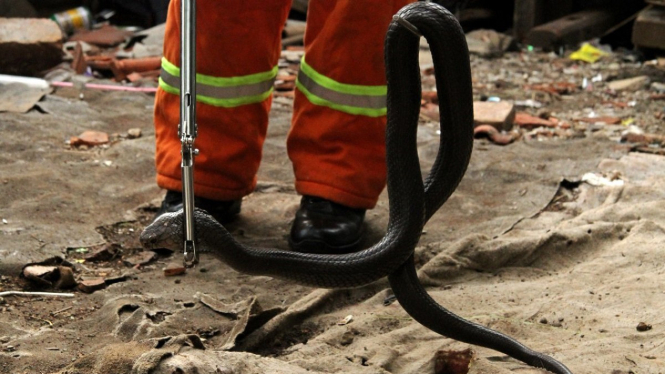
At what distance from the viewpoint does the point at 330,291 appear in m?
2.38

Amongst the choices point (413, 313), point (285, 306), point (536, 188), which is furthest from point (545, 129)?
point (413, 313)

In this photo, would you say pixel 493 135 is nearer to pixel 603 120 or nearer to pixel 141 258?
pixel 603 120

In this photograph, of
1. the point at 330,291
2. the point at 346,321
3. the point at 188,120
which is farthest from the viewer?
the point at 330,291

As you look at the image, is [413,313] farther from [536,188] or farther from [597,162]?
[597,162]

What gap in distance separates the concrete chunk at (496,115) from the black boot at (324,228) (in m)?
1.62

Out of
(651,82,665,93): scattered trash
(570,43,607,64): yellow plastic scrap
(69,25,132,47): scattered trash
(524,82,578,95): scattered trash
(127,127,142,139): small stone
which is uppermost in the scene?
(127,127,142,139): small stone

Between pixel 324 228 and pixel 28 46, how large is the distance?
2.97 metres

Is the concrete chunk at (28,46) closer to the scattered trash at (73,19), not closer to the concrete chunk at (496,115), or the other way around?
the scattered trash at (73,19)

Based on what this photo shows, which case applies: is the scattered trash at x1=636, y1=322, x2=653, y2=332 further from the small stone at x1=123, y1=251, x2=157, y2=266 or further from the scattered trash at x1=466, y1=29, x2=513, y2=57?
the scattered trash at x1=466, y1=29, x2=513, y2=57

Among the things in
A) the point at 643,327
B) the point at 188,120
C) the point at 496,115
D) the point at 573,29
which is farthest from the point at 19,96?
the point at 573,29

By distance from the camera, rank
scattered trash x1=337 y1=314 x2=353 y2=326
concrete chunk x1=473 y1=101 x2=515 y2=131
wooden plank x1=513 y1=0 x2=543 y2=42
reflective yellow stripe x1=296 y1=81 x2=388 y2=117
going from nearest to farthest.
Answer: scattered trash x1=337 y1=314 x2=353 y2=326 → reflective yellow stripe x1=296 y1=81 x2=388 y2=117 → concrete chunk x1=473 y1=101 x2=515 y2=131 → wooden plank x1=513 y1=0 x2=543 y2=42

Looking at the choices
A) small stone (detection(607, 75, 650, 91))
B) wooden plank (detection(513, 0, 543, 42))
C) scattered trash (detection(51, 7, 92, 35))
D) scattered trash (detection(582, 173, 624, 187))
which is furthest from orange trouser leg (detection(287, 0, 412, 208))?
wooden plank (detection(513, 0, 543, 42))

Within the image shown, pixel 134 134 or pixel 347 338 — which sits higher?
pixel 347 338

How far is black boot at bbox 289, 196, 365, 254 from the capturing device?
2670mm
